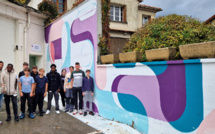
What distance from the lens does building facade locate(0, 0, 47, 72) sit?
9117 mm

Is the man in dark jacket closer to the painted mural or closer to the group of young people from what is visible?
the group of young people

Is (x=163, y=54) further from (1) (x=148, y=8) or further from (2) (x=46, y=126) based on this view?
(1) (x=148, y=8)

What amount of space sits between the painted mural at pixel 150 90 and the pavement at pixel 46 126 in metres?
1.12

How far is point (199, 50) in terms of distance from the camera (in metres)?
3.48

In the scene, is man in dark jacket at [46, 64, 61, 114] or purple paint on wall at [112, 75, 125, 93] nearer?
purple paint on wall at [112, 75, 125, 93]

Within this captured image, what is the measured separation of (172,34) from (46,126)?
4544 millimetres

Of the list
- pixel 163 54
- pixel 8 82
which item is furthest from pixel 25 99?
pixel 163 54

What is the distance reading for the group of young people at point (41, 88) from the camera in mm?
5328

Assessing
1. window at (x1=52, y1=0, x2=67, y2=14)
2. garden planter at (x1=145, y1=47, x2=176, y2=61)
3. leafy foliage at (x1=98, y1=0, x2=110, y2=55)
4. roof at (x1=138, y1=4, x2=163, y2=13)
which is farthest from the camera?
roof at (x1=138, y1=4, x2=163, y2=13)

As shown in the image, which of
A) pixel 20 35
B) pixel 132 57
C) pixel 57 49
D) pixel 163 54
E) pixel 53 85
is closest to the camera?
pixel 163 54

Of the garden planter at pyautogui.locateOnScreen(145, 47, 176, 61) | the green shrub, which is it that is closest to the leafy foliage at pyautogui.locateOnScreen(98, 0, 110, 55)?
the green shrub

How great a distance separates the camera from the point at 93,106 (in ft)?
22.0

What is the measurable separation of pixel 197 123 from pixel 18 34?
963 cm

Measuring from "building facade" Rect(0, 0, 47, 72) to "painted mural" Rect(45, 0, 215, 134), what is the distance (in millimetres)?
3901
